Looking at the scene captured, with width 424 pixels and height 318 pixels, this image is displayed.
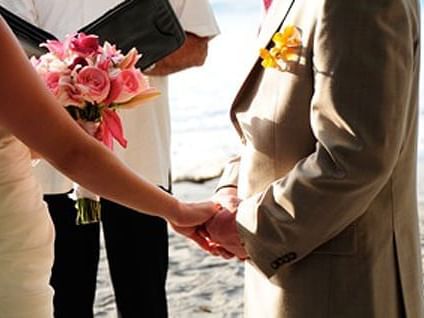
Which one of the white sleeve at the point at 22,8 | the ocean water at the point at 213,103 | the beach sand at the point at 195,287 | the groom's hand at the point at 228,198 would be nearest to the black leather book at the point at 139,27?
the white sleeve at the point at 22,8

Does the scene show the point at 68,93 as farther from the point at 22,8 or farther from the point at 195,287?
the point at 195,287

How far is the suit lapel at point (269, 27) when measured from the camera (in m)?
1.53

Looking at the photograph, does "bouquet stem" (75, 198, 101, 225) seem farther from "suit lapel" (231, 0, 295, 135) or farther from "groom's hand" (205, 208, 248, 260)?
"suit lapel" (231, 0, 295, 135)

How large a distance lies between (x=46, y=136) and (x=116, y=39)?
1.00 metres

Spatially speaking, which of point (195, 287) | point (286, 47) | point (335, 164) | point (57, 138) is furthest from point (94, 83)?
point (195, 287)

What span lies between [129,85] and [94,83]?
2.8 inches

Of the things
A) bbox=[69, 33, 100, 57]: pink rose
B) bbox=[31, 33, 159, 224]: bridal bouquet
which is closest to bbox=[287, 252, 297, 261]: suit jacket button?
bbox=[31, 33, 159, 224]: bridal bouquet

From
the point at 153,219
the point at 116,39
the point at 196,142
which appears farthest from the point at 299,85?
the point at 196,142

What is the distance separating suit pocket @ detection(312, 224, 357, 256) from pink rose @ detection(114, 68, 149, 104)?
529 mm

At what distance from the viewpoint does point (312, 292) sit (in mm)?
1494

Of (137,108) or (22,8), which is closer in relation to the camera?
(22,8)

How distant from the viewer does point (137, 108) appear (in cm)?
260

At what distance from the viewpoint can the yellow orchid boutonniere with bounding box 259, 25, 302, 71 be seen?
1.45 m

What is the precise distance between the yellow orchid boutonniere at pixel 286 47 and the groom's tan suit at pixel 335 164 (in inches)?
0.5
